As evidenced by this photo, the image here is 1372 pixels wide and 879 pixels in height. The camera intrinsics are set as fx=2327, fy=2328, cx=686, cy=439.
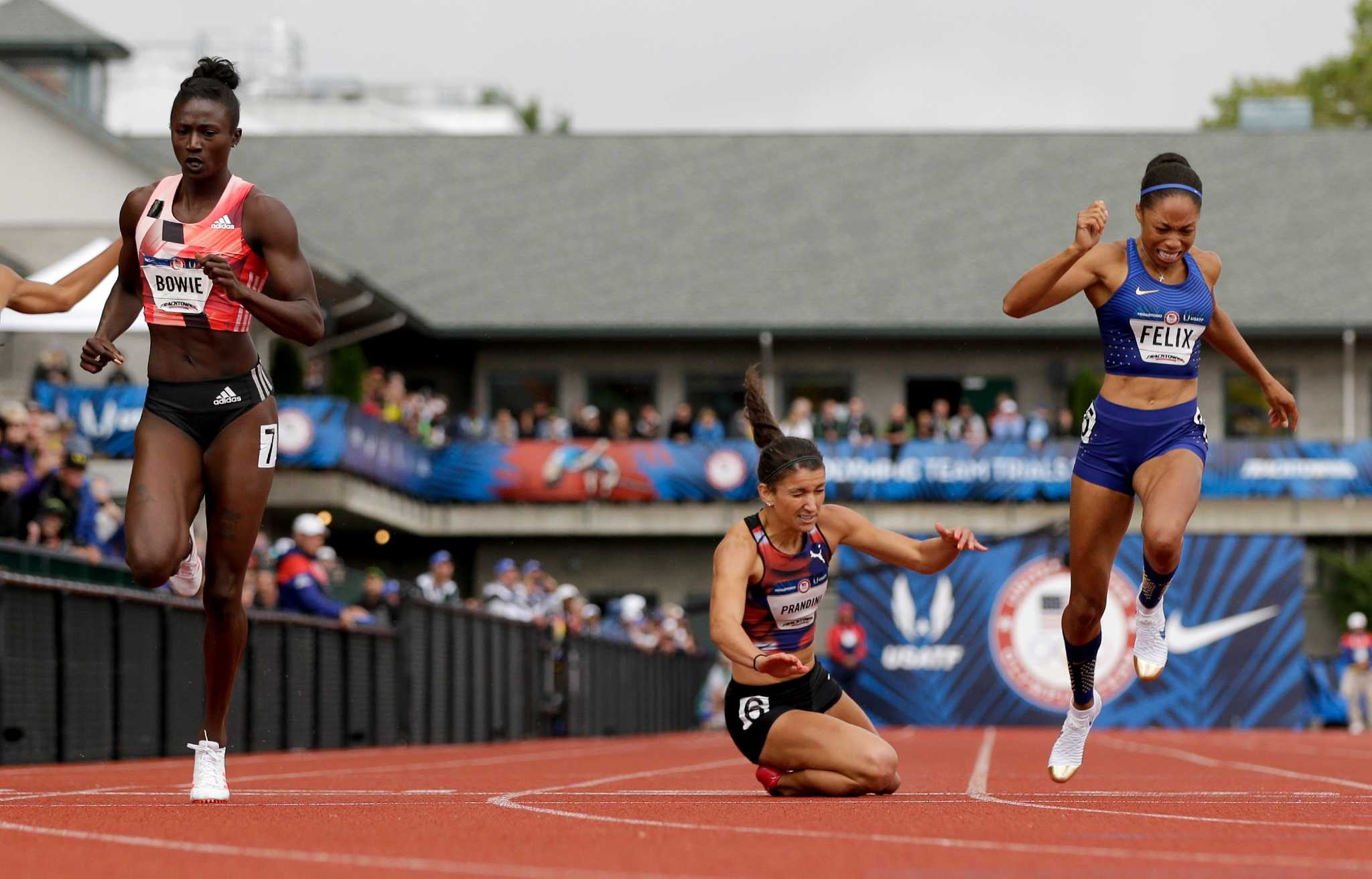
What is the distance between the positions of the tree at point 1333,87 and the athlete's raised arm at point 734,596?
63.2 metres

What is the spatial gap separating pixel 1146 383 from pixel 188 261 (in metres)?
3.87

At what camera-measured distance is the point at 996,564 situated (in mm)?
34188

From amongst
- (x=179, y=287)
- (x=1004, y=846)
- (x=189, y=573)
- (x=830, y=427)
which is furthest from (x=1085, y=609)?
(x=830, y=427)

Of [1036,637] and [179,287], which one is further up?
[179,287]

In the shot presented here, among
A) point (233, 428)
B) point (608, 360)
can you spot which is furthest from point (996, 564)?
point (233, 428)

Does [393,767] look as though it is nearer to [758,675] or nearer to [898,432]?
[758,675]

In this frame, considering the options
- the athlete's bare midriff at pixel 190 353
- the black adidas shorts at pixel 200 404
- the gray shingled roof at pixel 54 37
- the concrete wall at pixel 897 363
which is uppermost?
the gray shingled roof at pixel 54 37

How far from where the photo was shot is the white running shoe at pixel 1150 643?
31.7 feet

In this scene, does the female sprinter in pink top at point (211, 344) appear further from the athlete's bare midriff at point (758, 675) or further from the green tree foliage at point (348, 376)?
the green tree foliage at point (348, 376)

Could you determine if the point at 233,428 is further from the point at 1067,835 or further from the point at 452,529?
the point at 452,529

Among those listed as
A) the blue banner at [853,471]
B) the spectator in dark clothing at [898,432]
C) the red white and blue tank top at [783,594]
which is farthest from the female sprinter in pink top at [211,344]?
the spectator in dark clothing at [898,432]

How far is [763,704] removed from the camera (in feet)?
31.9

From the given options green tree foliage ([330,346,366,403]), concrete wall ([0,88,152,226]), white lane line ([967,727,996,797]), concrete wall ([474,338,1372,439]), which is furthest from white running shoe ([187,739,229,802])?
concrete wall ([474,338,1372,439])

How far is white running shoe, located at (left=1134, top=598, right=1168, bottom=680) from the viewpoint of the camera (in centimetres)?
966
